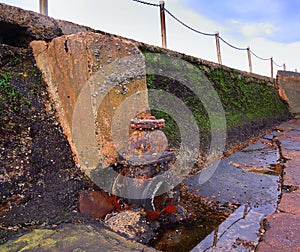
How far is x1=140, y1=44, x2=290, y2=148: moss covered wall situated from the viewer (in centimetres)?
311

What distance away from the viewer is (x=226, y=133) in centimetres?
392

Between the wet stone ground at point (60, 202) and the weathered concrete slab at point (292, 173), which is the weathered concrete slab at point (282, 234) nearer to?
the wet stone ground at point (60, 202)

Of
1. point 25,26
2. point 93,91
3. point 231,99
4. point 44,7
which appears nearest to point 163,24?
point 231,99

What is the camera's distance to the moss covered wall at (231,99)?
3.11 metres

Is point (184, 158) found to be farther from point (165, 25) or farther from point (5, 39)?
point (165, 25)

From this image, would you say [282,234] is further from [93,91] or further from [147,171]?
[93,91]

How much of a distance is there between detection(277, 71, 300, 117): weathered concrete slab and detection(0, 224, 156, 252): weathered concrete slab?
9.08m

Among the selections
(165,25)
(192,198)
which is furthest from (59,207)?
(165,25)

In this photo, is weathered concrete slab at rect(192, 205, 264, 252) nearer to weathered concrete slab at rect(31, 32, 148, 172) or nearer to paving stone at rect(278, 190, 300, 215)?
paving stone at rect(278, 190, 300, 215)

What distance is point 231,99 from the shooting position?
4742mm

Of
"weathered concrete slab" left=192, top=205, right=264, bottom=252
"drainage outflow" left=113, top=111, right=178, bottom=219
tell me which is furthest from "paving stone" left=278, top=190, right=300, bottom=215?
"drainage outflow" left=113, top=111, right=178, bottom=219

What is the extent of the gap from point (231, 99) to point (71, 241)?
4.24 metres

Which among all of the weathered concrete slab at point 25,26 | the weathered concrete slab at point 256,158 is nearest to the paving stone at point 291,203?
the weathered concrete slab at point 256,158

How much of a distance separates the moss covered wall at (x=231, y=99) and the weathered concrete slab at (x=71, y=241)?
5.18 ft
